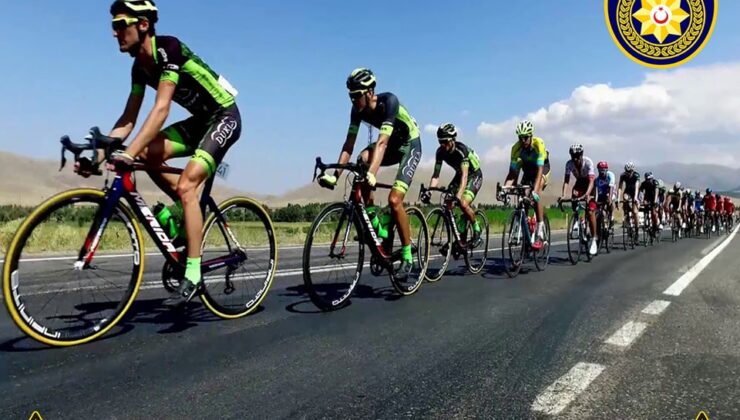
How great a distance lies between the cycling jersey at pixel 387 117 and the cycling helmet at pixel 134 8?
2469 millimetres

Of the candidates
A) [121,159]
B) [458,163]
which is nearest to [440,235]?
[458,163]

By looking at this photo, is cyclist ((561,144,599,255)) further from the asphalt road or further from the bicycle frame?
the bicycle frame

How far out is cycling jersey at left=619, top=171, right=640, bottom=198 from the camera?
15.5 meters

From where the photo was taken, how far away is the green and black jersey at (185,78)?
3.80 meters

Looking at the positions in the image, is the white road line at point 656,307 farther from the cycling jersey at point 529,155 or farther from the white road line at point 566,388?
the cycling jersey at point 529,155

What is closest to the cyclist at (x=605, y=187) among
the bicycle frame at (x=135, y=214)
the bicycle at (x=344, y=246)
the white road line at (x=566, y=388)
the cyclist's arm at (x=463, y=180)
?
the cyclist's arm at (x=463, y=180)

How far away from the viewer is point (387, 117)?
18.5 feet

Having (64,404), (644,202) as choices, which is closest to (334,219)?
(64,404)

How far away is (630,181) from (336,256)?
12909 millimetres

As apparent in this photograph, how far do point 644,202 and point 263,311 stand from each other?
16.0 meters

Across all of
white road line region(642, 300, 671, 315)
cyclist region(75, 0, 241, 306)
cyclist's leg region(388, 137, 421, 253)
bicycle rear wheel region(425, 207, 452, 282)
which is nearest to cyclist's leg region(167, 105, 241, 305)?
cyclist region(75, 0, 241, 306)

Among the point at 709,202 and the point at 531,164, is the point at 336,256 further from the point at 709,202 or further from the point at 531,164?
the point at 709,202

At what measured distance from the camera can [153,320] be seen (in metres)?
4.22

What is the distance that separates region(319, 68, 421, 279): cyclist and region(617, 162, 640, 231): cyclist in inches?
443
